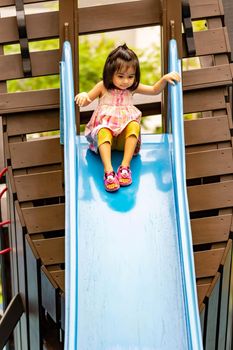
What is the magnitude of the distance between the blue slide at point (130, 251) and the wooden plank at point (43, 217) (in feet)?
1.53

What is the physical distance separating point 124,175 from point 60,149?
0.68 m

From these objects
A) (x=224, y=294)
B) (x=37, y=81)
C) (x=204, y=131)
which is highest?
(x=37, y=81)

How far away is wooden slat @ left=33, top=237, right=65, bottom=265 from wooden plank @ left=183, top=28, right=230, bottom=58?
1448 mm

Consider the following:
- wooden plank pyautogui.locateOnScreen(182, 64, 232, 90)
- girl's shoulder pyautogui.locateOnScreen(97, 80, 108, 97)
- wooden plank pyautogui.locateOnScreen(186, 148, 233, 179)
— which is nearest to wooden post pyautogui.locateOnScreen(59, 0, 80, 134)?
girl's shoulder pyautogui.locateOnScreen(97, 80, 108, 97)

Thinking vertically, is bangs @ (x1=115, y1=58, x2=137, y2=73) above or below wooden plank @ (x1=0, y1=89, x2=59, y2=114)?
above

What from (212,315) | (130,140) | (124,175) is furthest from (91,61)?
(124,175)

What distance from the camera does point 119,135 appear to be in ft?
15.2

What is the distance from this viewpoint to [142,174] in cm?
463

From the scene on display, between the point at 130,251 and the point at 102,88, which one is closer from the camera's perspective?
the point at 130,251

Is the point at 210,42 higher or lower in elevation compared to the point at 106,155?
higher

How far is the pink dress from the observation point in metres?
4.61

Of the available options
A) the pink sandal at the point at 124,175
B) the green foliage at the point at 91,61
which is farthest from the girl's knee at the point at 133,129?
the green foliage at the point at 91,61

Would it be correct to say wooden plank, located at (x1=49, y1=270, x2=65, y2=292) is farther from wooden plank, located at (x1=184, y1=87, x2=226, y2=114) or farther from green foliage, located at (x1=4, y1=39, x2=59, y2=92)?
green foliage, located at (x1=4, y1=39, x2=59, y2=92)

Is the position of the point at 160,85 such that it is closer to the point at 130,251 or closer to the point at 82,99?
the point at 82,99
